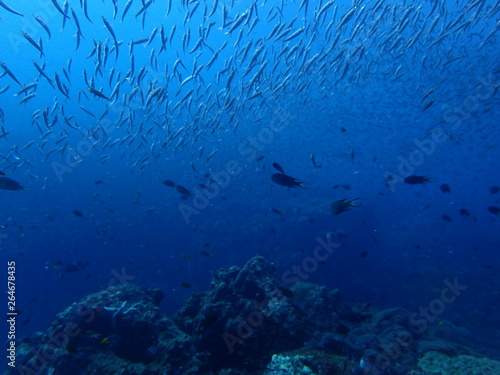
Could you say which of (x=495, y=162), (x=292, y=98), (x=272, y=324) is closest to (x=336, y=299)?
(x=272, y=324)

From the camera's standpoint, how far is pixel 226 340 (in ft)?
17.2

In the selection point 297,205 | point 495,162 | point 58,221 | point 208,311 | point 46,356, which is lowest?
point 495,162

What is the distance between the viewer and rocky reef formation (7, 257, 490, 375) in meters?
5.00

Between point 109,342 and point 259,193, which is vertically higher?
point 259,193

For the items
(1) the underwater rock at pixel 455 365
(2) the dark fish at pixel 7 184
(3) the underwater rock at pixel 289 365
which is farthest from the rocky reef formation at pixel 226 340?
(2) the dark fish at pixel 7 184

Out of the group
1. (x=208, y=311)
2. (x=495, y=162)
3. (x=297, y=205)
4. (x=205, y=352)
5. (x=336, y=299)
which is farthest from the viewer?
(x=495, y=162)

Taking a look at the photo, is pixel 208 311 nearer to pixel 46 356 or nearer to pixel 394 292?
pixel 46 356

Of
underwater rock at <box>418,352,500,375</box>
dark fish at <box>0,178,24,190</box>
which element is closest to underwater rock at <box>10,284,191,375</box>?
dark fish at <box>0,178,24,190</box>

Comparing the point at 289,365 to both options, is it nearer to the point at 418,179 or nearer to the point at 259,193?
the point at 418,179

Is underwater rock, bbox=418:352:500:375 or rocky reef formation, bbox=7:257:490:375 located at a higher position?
rocky reef formation, bbox=7:257:490:375

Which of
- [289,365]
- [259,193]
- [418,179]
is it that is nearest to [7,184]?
[289,365]

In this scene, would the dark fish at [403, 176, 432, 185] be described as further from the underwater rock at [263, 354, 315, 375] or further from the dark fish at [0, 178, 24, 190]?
the dark fish at [0, 178, 24, 190]

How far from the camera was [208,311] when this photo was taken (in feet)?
18.3

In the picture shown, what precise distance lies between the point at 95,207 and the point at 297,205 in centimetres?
2111
